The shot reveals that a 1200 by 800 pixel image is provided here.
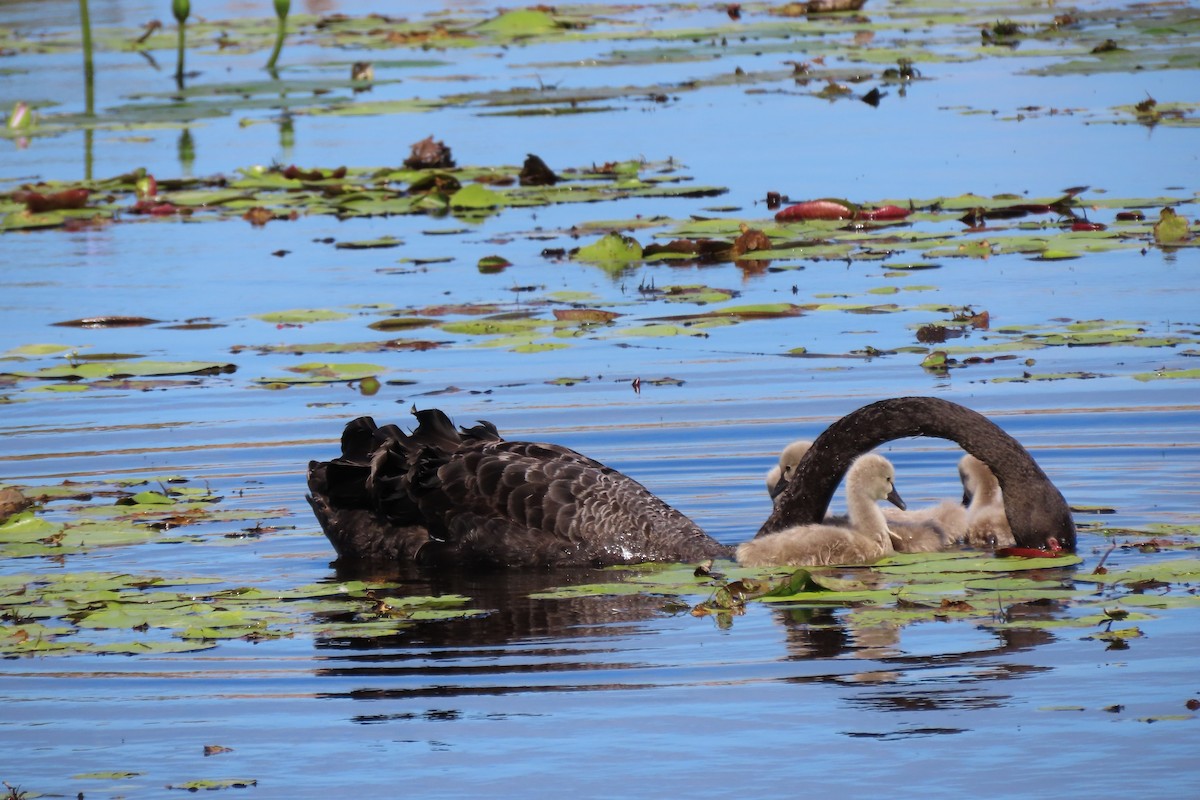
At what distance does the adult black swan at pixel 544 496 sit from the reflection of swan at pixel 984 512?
0.98 ft

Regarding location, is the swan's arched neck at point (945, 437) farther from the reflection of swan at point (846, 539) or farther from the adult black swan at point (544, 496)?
the reflection of swan at point (846, 539)

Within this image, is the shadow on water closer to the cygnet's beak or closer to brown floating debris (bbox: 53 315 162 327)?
the cygnet's beak

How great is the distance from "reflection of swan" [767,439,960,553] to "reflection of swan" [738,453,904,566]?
146 mm

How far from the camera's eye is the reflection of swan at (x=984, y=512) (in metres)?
7.68

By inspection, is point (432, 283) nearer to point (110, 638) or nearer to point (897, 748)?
point (110, 638)

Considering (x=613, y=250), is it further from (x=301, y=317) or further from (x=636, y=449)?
(x=636, y=449)

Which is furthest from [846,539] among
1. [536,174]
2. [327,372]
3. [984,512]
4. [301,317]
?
[536,174]

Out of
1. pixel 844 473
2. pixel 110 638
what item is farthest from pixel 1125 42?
pixel 110 638

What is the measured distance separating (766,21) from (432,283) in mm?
15825

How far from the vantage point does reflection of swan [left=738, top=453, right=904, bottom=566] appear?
7418mm

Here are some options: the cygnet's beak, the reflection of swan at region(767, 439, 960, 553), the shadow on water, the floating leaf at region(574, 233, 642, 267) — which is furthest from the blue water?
the reflection of swan at region(767, 439, 960, 553)

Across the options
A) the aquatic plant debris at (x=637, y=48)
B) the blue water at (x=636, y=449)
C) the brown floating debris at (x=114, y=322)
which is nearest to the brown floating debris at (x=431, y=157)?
the aquatic plant debris at (x=637, y=48)

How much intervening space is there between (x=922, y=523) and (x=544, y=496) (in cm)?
139

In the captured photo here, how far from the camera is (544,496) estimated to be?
25.7ft
